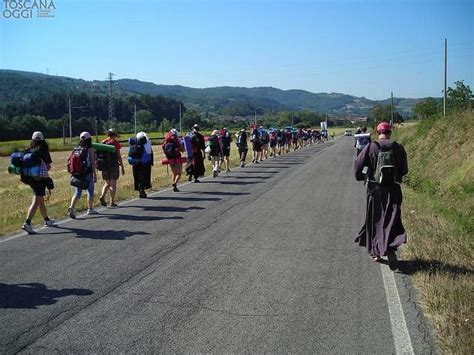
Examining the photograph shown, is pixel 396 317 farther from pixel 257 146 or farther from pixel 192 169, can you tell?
pixel 257 146

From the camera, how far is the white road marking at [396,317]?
439cm

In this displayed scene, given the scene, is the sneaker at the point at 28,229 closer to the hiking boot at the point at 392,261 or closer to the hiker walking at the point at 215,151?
the hiking boot at the point at 392,261

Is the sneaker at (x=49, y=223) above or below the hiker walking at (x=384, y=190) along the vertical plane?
below

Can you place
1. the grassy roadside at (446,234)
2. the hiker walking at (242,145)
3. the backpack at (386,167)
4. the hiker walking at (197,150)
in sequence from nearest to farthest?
1. the grassy roadside at (446,234)
2. the backpack at (386,167)
3. the hiker walking at (197,150)
4. the hiker walking at (242,145)

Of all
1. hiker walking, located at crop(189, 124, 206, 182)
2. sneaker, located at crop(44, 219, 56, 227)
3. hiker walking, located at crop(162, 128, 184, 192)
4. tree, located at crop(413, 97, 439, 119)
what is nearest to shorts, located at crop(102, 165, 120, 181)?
sneaker, located at crop(44, 219, 56, 227)

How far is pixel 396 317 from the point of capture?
16.5 ft

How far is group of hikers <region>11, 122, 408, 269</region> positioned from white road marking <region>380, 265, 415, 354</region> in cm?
59

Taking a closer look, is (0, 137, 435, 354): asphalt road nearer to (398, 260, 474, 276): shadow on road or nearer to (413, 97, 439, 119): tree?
(398, 260, 474, 276): shadow on road

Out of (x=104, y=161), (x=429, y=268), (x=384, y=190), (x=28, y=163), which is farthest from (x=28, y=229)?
(x=429, y=268)

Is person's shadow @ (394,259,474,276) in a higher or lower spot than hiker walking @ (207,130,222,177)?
lower

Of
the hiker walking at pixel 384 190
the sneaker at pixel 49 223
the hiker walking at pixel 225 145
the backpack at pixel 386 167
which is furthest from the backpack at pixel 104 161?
the hiker walking at pixel 225 145

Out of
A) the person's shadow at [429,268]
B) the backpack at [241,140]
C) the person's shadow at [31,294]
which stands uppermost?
the backpack at [241,140]

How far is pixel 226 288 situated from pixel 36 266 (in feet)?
8.67

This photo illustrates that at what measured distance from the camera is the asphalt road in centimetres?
448
